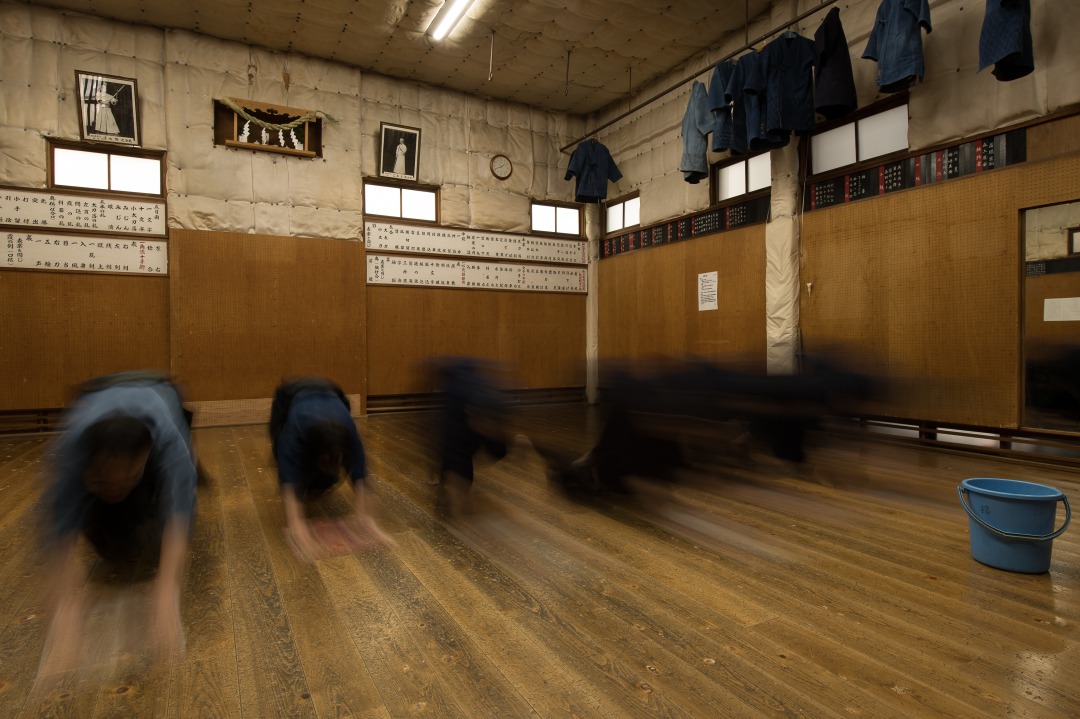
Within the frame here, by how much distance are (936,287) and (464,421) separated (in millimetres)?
3466

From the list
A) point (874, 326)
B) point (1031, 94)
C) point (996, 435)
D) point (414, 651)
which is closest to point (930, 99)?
point (1031, 94)

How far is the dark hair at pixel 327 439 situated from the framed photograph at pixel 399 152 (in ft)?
15.6

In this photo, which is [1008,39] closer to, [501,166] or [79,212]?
[501,166]

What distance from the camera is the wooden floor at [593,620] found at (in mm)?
1348

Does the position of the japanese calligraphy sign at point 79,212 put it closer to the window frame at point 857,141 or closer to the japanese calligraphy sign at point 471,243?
the japanese calligraphy sign at point 471,243

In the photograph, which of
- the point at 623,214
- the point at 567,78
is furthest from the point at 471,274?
the point at 567,78

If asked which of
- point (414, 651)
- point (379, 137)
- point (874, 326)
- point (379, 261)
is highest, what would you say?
point (379, 137)

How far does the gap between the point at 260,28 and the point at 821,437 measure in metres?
5.93

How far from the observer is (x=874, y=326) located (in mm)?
4379

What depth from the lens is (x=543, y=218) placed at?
24.0 ft

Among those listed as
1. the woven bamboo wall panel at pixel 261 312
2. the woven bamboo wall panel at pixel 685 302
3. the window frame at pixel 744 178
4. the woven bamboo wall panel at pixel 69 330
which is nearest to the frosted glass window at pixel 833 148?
the window frame at pixel 744 178

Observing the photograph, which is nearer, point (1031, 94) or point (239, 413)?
point (1031, 94)

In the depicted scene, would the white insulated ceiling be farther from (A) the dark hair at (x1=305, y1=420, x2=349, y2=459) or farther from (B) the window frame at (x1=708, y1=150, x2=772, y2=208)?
(A) the dark hair at (x1=305, y1=420, x2=349, y2=459)

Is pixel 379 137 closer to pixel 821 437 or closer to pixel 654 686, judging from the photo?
pixel 821 437
